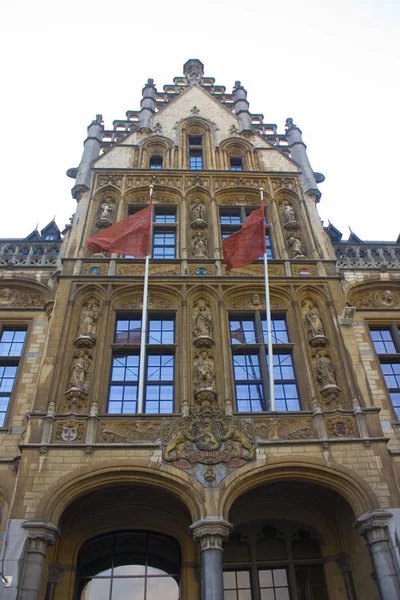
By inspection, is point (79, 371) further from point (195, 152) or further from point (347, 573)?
point (195, 152)

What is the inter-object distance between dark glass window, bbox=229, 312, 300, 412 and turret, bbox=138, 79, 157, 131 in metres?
11.3

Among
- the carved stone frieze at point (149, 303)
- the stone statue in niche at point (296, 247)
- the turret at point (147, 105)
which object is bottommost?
the carved stone frieze at point (149, 303)

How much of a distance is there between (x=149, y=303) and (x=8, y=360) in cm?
423

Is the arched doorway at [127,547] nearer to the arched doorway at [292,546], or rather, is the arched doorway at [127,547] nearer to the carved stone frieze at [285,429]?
the arched doorway at [292,546]

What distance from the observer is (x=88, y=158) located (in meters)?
21.3

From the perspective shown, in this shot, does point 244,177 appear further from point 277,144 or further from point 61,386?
point 61,386

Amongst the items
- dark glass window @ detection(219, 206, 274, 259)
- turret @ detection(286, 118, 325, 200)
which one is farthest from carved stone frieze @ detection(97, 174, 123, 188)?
Answer: turret @ detection(286, 118, 325, 200)

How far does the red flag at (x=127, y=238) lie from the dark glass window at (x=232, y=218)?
3395 millimetres

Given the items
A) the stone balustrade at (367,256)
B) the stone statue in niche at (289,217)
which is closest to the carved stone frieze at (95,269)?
the stone statue in niche at (289,217)

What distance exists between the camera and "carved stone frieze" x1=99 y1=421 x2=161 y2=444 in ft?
41.0

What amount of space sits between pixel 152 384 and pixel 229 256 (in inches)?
175

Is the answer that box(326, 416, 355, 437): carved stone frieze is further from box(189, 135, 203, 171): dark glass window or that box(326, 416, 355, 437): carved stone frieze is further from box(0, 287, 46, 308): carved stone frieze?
box(189, 135, 203, 171): dark glass window

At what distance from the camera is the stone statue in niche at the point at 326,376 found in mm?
13539

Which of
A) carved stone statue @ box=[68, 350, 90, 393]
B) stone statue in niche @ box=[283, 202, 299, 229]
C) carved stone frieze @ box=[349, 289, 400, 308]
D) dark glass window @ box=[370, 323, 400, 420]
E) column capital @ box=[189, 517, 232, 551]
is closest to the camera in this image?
column capital @ box=[189, 517, 232, 551]
